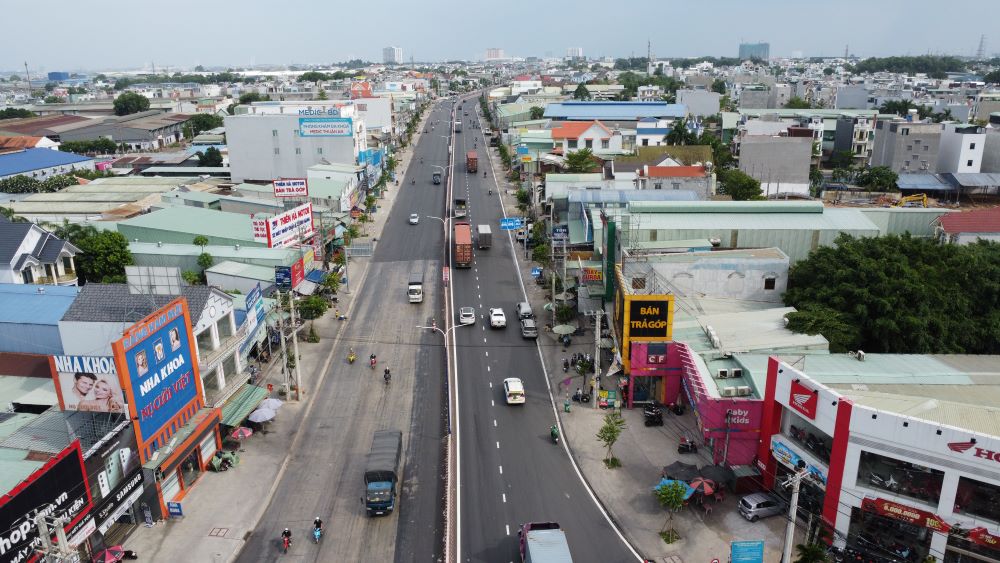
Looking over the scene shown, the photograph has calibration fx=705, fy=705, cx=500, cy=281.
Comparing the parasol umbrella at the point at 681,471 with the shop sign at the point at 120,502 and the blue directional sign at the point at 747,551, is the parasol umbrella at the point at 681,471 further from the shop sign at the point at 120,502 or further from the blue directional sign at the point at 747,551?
the shop sign at the point at 120,502

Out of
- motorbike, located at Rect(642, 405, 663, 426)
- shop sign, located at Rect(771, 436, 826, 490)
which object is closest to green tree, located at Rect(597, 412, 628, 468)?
motorbike, located at Rect(642, 405, 663, 426)

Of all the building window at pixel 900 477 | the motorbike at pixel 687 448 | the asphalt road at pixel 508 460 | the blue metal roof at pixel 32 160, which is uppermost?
the blue metal roof at pixel 32 160

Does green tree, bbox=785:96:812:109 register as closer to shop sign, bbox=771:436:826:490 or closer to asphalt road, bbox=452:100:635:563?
asphalt road, bbox=452:100:635:563

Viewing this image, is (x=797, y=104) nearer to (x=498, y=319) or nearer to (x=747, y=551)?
(x=498, y=319)

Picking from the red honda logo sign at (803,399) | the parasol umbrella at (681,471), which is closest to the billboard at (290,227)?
the parasol umbrella at (681,471)

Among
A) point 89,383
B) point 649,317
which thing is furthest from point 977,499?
point 89,383

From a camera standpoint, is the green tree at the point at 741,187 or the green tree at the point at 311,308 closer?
the green tree at the point at 311,308

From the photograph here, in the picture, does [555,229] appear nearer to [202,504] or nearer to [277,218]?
[277,218]
